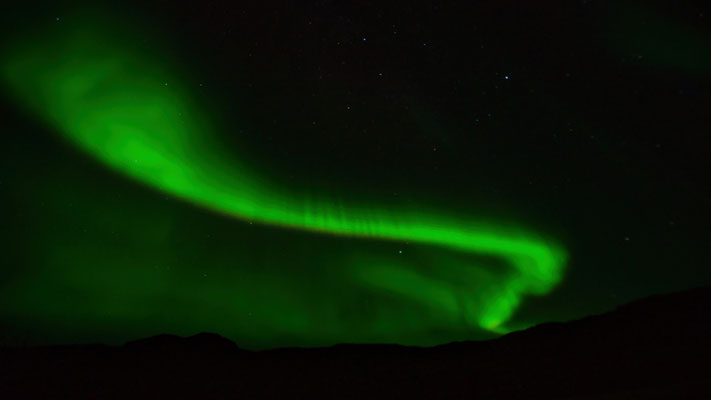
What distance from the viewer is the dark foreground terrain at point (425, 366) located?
79 cm

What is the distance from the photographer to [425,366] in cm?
90

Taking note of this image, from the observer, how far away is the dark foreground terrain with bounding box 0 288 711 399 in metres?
0.79

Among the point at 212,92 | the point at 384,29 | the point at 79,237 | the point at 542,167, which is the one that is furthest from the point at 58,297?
the point at 542,167

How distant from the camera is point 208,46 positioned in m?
1.00

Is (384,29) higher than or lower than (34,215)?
higher

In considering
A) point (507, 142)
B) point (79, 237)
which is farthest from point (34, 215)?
point (507, 142)

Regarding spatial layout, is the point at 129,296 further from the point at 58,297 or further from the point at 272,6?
the point at 272,6

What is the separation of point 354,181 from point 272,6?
1.10 ft

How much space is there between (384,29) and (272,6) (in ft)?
0.65

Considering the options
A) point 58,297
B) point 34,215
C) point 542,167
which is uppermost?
point 542,167

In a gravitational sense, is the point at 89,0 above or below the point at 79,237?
above

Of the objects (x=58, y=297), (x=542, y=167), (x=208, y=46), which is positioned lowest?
(x=58, y=297)

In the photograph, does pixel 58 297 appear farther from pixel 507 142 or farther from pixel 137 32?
pixel 507 142

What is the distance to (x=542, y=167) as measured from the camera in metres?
1.02
